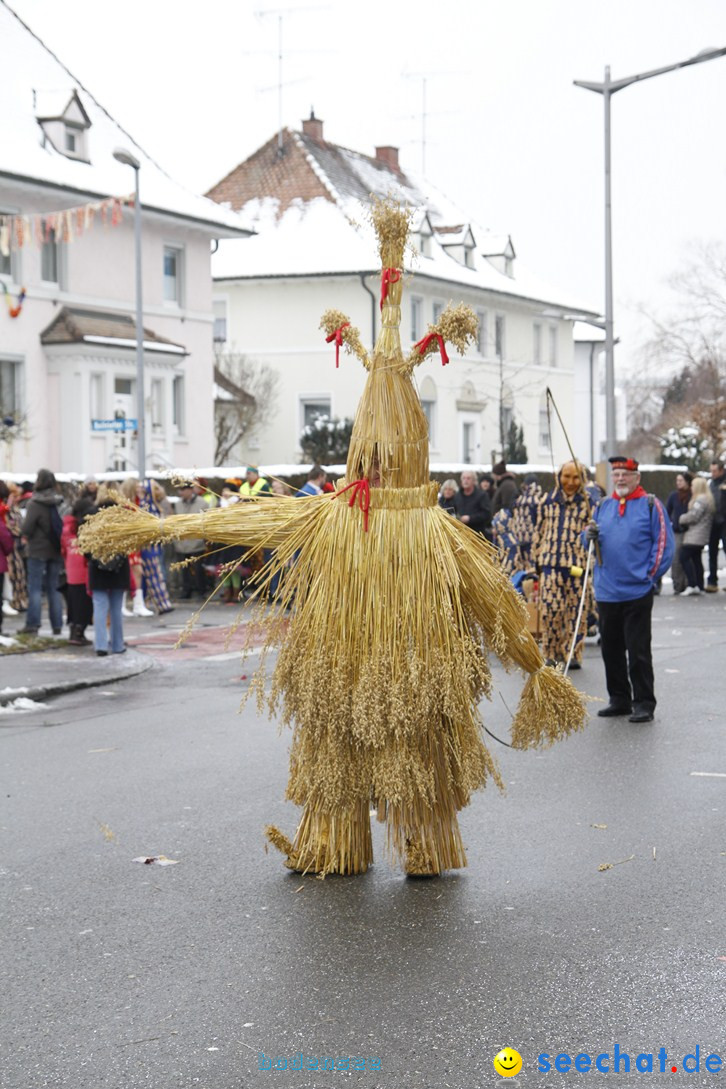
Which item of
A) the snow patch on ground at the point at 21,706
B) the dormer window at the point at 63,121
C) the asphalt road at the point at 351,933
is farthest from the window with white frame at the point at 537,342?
the asphalt road at the point at 351,933

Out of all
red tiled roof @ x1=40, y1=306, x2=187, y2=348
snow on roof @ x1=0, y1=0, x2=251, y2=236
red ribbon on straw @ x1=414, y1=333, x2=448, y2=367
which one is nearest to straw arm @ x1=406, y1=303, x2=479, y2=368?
red ribbon on straw @ x1=414, y1=333, x2=448, y2=367

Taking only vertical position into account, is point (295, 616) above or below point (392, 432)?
below

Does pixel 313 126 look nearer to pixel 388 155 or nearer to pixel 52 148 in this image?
pixel 388 155

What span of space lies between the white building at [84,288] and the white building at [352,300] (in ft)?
21.1

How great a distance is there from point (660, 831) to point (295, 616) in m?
2.19

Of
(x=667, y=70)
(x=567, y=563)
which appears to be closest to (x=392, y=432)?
(x=567, y=563)

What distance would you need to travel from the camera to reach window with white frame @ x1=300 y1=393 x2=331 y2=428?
46.6 meters

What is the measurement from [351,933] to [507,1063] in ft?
4.24

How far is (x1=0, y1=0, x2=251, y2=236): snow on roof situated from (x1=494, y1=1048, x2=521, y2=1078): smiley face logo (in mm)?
28920

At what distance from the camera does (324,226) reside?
156 feet

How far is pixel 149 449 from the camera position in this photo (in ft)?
116

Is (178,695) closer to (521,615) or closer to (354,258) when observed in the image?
(521,615)

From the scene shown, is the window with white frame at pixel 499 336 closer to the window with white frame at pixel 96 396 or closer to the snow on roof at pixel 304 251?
the snow on roof at pixel 304 251

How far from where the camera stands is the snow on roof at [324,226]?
46344 millimetres
